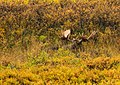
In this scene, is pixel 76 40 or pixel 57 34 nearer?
pixel 76 40

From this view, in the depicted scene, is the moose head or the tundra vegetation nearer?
the tundra vegetation

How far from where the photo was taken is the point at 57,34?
36.7 ft

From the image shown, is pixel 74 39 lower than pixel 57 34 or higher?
lower

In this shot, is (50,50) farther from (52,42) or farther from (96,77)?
(96,77)

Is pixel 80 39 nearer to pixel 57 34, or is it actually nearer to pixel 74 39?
pixel 74 39

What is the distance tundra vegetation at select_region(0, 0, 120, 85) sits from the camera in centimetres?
925

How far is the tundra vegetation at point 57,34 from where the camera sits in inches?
364

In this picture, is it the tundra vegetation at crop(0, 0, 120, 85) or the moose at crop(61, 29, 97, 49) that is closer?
the tundra vegetation at crop(0, 0, 120, 85)

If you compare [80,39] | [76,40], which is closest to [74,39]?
[76,40]

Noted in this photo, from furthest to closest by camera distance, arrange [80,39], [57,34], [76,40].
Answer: [57,34], [80,39], [76,40]

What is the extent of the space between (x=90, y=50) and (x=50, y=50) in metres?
1.21

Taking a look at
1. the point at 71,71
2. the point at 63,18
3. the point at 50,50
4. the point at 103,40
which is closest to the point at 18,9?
the point at 63,18

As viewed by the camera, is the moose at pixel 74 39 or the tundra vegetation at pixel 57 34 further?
the moose at pixel 74 39

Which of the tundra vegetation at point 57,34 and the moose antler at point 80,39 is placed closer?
the tundra vegetation at point 57,34
